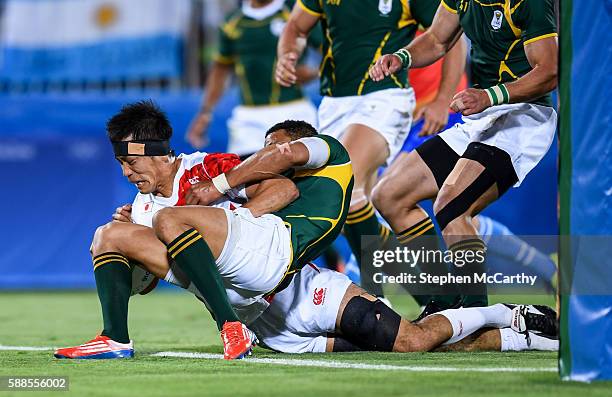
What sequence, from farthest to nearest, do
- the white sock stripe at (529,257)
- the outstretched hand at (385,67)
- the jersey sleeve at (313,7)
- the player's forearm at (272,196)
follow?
the white sock stripe at (529,257) → the jersey sleeve at (313,7) → the outstretched hand at (385,67) → the player's forearm at (272,196)

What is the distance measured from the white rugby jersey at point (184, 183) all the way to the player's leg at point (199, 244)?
39cm

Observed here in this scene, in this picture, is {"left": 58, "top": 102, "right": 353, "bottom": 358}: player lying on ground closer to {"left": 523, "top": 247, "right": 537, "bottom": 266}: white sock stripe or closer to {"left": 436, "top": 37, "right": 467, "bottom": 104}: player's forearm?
{"left": 436, "top": 37, "right": 467, "bottom": 104}: player's forearm

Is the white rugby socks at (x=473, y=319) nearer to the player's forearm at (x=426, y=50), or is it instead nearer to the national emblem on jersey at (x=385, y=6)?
the player's forearm at (x=426, y=50)

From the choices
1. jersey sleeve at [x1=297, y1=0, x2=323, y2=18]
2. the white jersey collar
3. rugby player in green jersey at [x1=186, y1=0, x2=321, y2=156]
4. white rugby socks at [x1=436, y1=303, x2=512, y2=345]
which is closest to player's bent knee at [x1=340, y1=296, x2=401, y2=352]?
white rugby socks at [x1=436, y1=303, x2=512, y2=345]

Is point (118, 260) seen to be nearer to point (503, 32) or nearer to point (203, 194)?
point (203, 194)

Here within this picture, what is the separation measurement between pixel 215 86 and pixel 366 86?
345 cm

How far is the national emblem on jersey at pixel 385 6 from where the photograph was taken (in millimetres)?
6859

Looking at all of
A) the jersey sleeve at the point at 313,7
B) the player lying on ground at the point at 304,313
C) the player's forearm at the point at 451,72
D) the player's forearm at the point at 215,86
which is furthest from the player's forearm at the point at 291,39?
the player's forearm at the point at 215,86

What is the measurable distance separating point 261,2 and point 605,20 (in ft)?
21.6

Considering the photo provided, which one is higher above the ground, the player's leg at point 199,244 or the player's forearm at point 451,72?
the player's forearm at point 451,72

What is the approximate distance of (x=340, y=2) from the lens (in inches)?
271

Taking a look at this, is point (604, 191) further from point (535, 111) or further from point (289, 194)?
point (535, 111)

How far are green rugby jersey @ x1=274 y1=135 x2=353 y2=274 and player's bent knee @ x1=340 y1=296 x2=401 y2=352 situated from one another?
29 centimetres

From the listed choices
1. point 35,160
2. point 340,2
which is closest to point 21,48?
point 35,160
